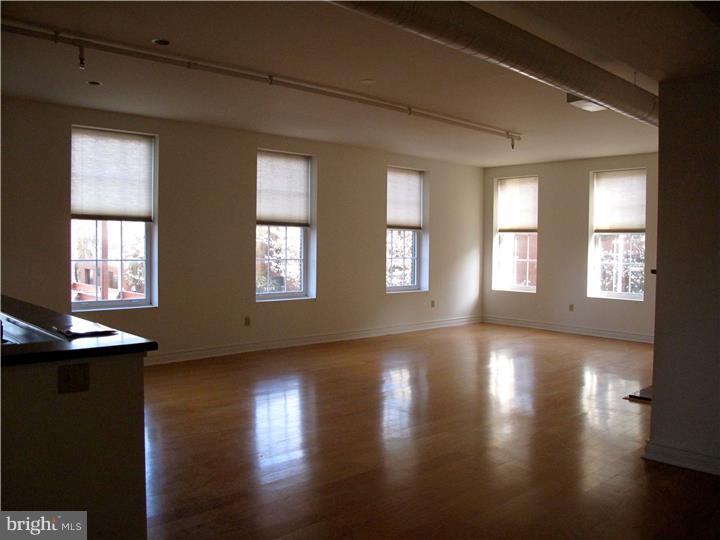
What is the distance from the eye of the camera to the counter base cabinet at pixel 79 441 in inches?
85.7

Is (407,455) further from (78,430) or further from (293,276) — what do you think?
(293,276)

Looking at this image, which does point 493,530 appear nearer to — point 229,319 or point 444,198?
point 229,319

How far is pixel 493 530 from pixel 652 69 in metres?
2.69

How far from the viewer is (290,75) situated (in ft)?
16.0

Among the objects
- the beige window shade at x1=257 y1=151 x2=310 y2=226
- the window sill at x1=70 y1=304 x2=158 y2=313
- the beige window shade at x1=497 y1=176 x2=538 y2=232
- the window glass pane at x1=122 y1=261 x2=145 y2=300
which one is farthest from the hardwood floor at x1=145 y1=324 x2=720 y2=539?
the beige window shade at x1=497 y1=176 x2=538 y2=232

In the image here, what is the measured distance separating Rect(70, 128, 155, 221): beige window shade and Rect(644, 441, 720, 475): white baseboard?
5.18 m

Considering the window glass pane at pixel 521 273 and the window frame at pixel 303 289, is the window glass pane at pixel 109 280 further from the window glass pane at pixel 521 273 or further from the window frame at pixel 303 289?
the window glass pane at pixel 521 273

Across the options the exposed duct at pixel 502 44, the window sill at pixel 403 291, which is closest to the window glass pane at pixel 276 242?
the window sill at pixel 403 291

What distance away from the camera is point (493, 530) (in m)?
2.86

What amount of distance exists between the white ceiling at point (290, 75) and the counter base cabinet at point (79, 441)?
7.33 feet

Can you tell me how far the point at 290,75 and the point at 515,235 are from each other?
6207mm

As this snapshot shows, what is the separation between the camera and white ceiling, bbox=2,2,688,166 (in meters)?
3.71

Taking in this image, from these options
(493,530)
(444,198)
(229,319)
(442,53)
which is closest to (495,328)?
(444,198)
